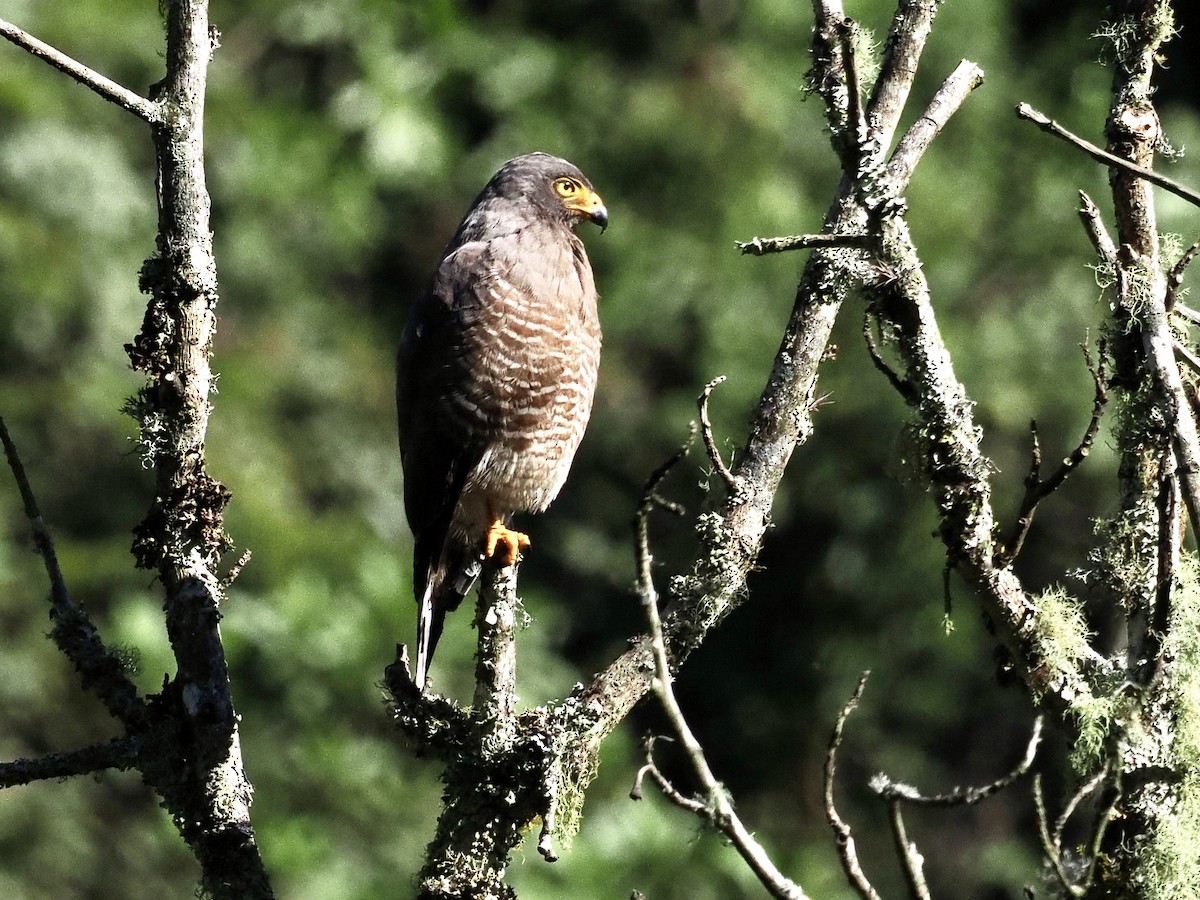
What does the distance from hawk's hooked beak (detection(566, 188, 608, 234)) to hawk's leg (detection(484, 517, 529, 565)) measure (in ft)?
3.68

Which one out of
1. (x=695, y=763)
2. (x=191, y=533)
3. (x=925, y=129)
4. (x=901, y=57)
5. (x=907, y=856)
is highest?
(x=901, y=57)

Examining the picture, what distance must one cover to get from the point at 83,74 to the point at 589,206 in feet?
7.95

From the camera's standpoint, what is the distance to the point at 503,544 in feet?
12.6

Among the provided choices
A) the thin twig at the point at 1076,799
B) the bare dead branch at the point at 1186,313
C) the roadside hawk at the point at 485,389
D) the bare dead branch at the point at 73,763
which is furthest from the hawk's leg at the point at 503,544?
the bare dead branch at the point at 1186,313

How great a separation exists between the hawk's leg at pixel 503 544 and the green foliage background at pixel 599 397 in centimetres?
261

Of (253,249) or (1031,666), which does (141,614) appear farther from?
(1031,666)

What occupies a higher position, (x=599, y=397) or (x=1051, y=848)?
(x=599, y=397)

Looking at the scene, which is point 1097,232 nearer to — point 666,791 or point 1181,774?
point 1181,774

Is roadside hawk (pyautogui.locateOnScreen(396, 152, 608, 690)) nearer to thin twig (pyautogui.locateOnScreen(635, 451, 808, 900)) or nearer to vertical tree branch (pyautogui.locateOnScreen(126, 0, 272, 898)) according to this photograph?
vertical tree branch (pyautogui.locateOnScreen(126, 0, 272, 898))

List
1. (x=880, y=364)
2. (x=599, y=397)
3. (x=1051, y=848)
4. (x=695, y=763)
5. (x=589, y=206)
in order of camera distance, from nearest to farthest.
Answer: (x=695, y=763) → (x=1051, y=848) → (x=880, y=364) → (x=589, y=206) → (x=599, y=397)

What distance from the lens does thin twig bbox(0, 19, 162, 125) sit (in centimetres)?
245

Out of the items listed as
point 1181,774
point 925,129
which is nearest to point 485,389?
point 925,129

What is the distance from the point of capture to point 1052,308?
749 centimetres

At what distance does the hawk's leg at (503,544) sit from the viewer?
3.71 meters
